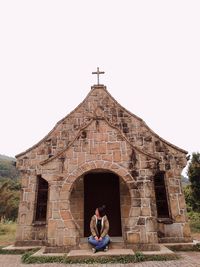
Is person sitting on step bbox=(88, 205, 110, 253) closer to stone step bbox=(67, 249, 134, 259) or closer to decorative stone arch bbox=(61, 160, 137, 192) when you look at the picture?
stone step bbox=(67, 249, 134, 259)

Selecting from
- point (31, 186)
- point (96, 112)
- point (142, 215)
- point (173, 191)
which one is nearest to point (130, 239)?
point (142, 215)

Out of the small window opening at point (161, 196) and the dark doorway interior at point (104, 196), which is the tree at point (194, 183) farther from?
the dark doorway interior at point (104, 196)

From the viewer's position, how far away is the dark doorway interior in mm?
10664

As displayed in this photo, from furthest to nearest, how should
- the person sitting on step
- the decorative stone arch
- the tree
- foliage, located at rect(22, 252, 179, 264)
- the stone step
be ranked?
the tree < the decorative stone arch < the person sitting on step < the stone step < foliage, located at rect(22, 252, 179, 264)

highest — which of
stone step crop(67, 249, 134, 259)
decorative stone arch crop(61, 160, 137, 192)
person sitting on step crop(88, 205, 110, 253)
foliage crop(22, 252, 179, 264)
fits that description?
decorative stone arch crop(61, 160, 137, 192)

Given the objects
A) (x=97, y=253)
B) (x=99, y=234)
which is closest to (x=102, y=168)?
(x=99, y=234)

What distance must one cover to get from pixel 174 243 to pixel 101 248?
3595 mm

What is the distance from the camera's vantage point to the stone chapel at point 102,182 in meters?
7.95

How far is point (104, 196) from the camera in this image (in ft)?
36.4

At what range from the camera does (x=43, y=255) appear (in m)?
7.50

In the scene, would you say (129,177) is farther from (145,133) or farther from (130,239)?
(145,133)

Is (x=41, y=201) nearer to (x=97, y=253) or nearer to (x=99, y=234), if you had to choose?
(x=99, y=234)

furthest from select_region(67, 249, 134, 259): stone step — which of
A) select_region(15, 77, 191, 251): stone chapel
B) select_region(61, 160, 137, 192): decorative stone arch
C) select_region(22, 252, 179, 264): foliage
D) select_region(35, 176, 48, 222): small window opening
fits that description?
select_region(35, 176, 48, 222): small window opening

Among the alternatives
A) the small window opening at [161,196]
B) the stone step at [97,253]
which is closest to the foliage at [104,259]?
the stone step at [97,253]
